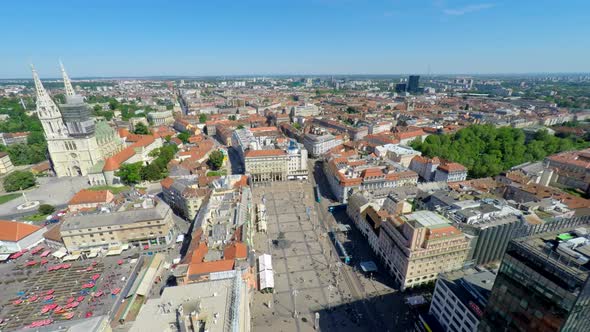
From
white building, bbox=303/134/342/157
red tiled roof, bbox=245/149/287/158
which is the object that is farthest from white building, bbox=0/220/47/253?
white building, bbox=303/134/342/157

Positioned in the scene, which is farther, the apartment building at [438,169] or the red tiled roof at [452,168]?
the apartment building at [438,169]

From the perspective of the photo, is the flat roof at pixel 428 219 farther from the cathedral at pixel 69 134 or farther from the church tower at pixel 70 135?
the church tower at pixel 70 135

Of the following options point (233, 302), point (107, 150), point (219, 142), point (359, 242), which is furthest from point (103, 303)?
point (219, 142)

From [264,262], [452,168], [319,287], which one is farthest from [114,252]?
[452,168]

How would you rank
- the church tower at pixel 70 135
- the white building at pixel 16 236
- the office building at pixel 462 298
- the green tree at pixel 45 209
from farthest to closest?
the church tower at pixel 70 135 → the green tree at pixel 45 209 → the white building at pixel 16 236 → the office building at pixel 462 298

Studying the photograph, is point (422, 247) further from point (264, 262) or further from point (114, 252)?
point (114, 252)

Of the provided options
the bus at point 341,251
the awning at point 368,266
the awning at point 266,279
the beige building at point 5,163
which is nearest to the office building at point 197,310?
the awning at point 266,279
